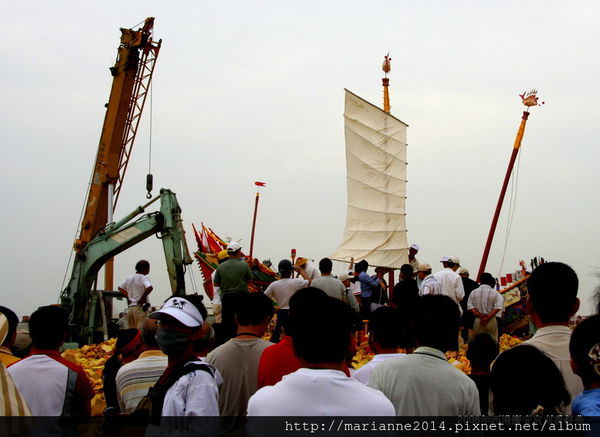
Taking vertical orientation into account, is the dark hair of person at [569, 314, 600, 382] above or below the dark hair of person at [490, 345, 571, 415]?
above

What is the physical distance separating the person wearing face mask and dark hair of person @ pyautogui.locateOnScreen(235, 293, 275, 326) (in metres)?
0.88

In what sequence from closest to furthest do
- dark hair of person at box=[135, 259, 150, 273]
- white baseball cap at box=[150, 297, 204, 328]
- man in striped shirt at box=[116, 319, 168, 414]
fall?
white baseball cap at box=[150, 297, 204, 328] → man in striped shirt at box=[116, 319, 168, 414] → dark hair of person at box=[135, 259, 150, 273]

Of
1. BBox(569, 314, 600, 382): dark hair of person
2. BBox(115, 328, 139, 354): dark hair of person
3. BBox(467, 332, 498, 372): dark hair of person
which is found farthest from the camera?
BBox(115, 328, 139, 354): dark hair of person

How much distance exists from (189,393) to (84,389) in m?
1.38

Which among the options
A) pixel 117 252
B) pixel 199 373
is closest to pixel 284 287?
pixel 199 373

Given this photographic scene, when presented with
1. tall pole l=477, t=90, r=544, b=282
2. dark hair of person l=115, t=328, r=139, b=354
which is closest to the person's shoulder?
dark hair of person l=115, t=328, r=139, b=354

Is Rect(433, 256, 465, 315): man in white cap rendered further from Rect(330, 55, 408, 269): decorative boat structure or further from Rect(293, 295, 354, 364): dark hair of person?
Rect(330, 55, 408, 269): decorative boat structure

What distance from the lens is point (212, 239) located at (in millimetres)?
26719

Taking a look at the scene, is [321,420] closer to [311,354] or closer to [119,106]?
[311,354]

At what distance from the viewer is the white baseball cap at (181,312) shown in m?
3.77

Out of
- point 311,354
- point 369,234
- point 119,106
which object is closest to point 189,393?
point 311,354

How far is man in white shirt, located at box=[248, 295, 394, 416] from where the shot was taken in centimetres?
259

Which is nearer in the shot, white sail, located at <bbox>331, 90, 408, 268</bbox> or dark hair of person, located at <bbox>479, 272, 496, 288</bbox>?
dark hair of person, located at <bbox>479, 272, 496, 288</bbox>

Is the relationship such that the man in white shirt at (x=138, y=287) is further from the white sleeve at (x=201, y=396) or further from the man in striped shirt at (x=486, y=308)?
the white sleeve at (x=201, y=396)
